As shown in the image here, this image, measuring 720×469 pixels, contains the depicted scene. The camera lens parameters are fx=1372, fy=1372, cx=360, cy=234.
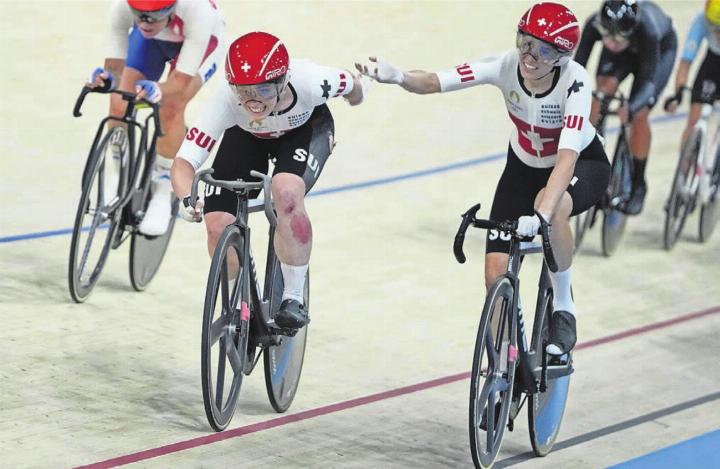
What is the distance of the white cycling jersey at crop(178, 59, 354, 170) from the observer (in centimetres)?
434

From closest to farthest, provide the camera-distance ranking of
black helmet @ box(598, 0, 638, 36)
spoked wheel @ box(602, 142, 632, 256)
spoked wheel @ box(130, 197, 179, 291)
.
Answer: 1. spoked wheel @ box(130, 197, 179, 291)
2. black helmet @ box(598, 0, 638, 36)
3. spoked wheel @ box(602, 142, 632, 256)

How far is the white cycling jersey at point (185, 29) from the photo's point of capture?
18.4 feet

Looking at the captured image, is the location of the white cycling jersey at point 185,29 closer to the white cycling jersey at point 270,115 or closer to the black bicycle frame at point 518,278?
the white cycling jersey at point 270,115

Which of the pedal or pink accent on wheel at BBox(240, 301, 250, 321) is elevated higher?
pink accent on wheel at BBox(240, 301, 250, 321)

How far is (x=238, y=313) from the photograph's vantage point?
435 cm

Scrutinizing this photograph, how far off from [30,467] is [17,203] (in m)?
3.15

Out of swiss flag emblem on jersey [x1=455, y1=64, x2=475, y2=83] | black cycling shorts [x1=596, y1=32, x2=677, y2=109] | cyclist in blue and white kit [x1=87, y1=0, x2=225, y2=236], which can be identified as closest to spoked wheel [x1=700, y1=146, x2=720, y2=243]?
black cycling shorts [x1=596, y1=32, x2=677, y2=109]

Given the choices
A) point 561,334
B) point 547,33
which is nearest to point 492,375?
point 561,334

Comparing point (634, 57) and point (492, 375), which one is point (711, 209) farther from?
point (492, 375)

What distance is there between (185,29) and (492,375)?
88.0 inches

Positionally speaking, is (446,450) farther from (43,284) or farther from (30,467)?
(43,284)

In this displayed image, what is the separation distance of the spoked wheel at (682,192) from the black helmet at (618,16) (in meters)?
0.91

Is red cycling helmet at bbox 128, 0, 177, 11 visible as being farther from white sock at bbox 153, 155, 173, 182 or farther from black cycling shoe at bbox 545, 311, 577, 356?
black cycling shoe at bbox 545, 311, 577, 356

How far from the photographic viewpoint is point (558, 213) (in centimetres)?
429
